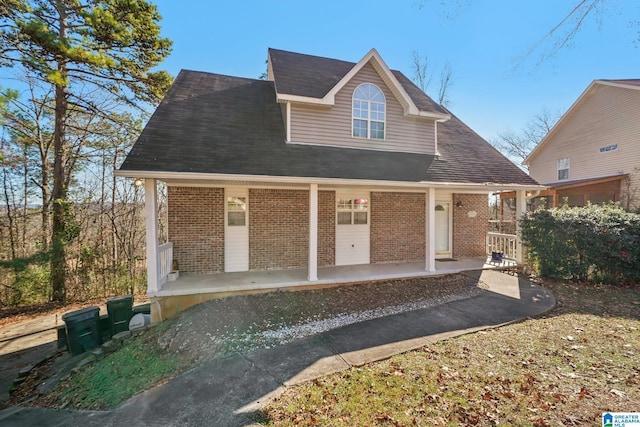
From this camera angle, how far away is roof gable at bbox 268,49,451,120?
29.0 feet

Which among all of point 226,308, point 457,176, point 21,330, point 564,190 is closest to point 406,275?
point 457,176

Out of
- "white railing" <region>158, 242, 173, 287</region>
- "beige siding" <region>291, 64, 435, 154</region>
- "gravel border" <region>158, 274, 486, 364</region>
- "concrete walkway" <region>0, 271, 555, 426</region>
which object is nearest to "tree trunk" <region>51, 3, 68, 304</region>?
"white railing" <region>158, 242, 173, 287</region>

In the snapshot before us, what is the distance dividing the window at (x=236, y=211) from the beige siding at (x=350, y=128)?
2610 mm

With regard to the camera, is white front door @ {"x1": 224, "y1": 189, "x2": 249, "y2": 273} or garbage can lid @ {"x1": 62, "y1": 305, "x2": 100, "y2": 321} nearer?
garbage can lid @ {"x1": 62, "y1": 305, "x2": 100, "y2": 321}

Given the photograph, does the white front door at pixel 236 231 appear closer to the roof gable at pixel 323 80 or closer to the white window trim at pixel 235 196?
the white window trim at pixel 235 196

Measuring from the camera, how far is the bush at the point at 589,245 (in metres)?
7.71

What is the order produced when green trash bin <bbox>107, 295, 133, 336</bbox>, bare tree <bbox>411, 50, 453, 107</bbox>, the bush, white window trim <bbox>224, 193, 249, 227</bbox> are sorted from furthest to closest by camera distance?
1. bare tree <bbox>411, 50, 453, 107</bbox>
2. white window trim <bbox>224, 193, 249, 227</bbox>
3. the bush
4. green trash bin <bbox>107, 295, 133, 336</bbox>

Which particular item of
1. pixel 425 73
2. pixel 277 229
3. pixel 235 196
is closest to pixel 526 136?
pixel 425 73

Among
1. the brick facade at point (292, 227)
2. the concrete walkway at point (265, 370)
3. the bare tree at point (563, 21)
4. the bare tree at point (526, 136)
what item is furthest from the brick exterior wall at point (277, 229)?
the bare tree at point (526, 136)

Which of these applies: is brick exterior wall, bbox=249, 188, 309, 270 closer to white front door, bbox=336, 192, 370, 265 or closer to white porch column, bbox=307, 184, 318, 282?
white front door, bbox=336, 192, 370, 265

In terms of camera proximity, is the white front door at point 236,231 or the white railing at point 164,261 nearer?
the white railing at point 164,261

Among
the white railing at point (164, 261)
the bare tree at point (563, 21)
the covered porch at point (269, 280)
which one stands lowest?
the covered porch at point (269, 280)

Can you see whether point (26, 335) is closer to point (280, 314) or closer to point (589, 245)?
point (280, 314)

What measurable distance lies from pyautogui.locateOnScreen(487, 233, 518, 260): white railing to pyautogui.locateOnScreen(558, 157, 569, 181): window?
10508mm
